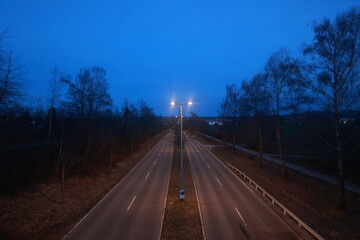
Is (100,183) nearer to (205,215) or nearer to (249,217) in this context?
(205,215)

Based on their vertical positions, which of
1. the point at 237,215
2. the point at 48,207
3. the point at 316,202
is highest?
the point at 316,202

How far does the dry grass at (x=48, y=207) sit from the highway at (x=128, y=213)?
724mm

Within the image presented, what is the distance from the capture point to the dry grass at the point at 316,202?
11666 millimetres

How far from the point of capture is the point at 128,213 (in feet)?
45.8

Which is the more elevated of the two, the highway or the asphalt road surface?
the asphalt road surface

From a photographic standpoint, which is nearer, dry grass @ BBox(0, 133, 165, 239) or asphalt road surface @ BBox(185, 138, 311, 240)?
asphalt road surface @ BBox(185, 138, 311, 240)

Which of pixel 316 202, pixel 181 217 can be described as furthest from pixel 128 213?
pixel 316 202

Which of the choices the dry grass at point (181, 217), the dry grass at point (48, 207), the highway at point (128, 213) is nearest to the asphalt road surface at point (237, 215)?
the dry grass at point (181, 217)

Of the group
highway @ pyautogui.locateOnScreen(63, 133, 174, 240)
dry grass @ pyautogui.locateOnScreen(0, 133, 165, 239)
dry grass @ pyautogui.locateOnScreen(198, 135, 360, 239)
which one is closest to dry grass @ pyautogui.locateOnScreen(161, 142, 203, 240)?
highway @ pyautogui.locateOnScreen(63, 133, 174, 240)

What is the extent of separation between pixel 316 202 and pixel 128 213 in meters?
Answer: 12.5

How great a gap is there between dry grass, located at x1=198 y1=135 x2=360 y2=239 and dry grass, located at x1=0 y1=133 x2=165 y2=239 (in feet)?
42.9

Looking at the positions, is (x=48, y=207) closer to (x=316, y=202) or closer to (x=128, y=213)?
(x=128, y=213)

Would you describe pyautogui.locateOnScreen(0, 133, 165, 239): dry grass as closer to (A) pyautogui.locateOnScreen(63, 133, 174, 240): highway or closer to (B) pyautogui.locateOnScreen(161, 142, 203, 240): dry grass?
(A) pyautogui.locateOnScreen(63, 133, 174, 240): highway

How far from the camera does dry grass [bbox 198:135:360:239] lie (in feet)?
38.3
